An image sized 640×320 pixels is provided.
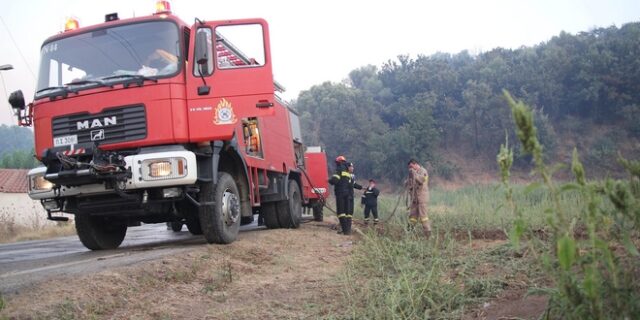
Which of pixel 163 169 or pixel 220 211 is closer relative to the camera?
pixel 163 169

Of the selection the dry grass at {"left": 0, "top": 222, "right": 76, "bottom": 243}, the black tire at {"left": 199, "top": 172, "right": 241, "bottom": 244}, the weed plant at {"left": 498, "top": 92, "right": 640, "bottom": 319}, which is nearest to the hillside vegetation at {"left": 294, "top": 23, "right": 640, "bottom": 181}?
the dry grass at {"left": 0, "top": 222, "right": 76, "bottom": 243}

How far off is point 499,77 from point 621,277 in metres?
55.2

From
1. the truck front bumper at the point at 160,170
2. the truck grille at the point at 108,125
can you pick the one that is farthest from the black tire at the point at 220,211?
the truck grille at the point at 108,125

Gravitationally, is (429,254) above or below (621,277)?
below

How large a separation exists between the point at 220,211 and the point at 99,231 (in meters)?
2.14

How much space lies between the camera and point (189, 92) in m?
6.39

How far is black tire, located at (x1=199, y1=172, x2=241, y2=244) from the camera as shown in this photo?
261 inches

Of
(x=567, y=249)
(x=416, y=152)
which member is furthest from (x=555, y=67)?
(x=567, y=249)

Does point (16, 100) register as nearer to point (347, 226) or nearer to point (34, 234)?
point (347, 226)

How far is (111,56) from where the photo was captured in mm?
6582

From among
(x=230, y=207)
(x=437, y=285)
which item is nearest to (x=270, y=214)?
(x=230, y=207)

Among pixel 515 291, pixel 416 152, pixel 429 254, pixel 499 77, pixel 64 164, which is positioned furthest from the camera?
pixel 499 77

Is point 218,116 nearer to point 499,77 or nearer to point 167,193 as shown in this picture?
→ point 167,193

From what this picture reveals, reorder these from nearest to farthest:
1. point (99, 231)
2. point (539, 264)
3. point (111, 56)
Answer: point (539, 264) < point (111, 56) < point (99, 231)
